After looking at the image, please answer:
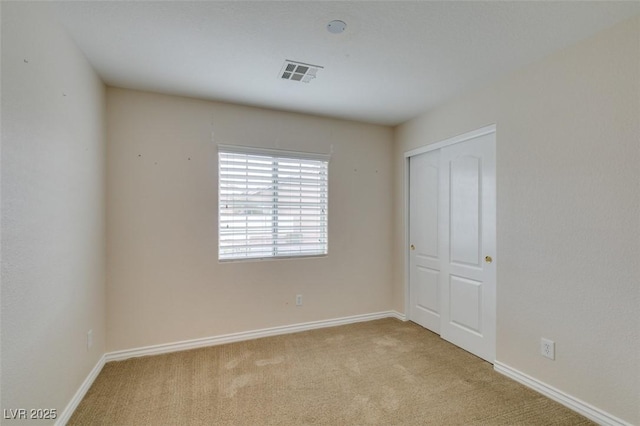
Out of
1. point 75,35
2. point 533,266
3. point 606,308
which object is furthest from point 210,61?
point 606,308

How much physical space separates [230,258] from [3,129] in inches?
82.9

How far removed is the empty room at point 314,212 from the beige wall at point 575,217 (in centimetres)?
1

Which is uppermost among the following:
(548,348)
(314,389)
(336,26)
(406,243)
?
(336,26)

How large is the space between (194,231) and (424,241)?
2593mm

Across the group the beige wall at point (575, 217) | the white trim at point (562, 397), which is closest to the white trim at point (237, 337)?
the white trim at point (562, 397)

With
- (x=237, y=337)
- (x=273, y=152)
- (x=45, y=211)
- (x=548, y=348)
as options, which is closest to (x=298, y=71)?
(x=273, y=152)

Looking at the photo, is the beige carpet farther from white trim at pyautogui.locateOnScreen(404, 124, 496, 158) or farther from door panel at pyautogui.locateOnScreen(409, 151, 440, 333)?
white trim at pyautogui.locateOnScreen(404, 124, 496, 158)

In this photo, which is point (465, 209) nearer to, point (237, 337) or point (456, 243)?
point (456, 243)

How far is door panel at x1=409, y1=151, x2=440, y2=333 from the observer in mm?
3465

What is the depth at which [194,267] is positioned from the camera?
120 inches

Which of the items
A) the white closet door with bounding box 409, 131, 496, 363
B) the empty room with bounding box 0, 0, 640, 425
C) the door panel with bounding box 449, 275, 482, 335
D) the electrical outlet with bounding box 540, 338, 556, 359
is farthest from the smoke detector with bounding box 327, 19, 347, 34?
the electrical outlet with bounding box 540, 338, 556, 359

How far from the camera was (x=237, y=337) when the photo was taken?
320 centimetres

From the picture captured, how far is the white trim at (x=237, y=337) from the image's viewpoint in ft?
9.30

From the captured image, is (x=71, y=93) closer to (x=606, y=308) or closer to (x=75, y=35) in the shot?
(x=75, y=35)
